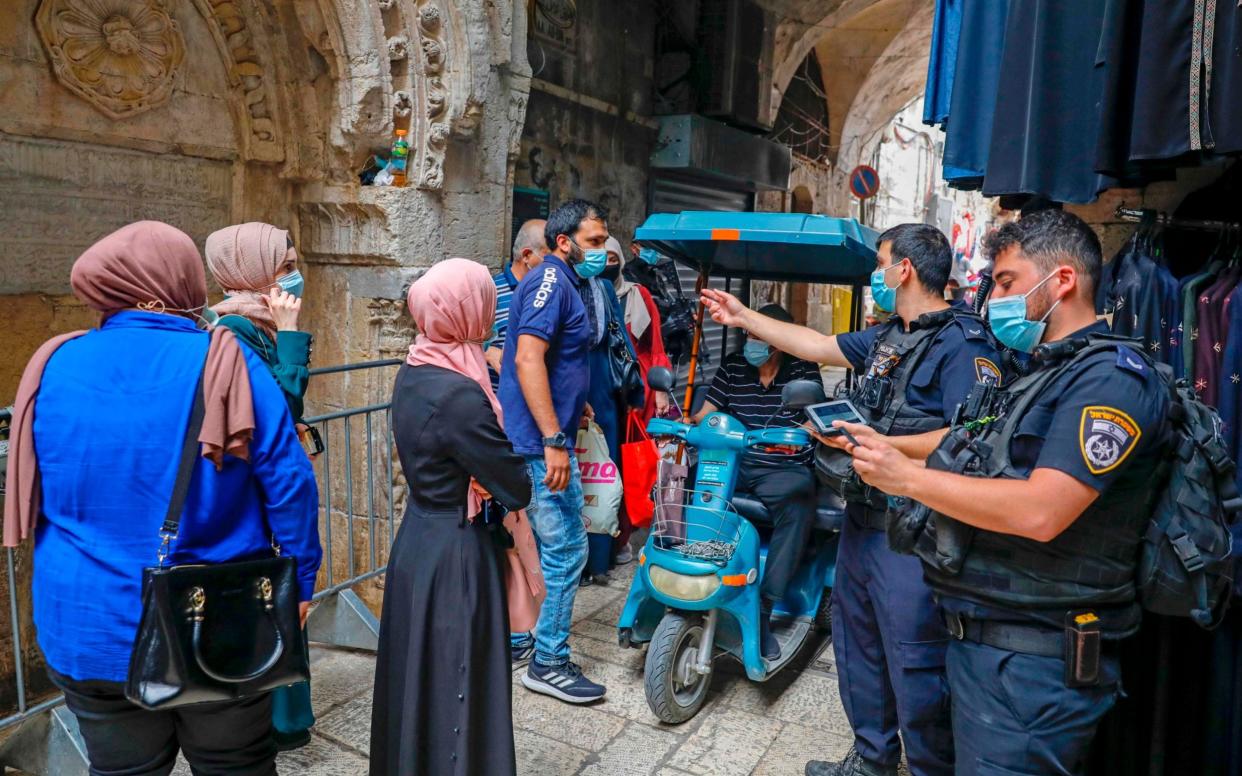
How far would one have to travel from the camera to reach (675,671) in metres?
3.81

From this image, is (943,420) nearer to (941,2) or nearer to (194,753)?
(941,2)

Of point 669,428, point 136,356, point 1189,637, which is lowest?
point 1189,637

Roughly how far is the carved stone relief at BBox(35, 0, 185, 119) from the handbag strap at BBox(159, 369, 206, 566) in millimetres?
3085

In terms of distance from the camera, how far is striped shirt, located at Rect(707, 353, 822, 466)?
4434 mm

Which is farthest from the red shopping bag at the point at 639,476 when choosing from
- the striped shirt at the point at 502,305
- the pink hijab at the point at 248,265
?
the pink hijab at the point at 248,265

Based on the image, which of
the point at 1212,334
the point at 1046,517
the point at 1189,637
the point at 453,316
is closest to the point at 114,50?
the point at 453,316

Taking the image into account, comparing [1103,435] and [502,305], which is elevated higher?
[502,305]

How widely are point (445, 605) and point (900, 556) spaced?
1459mm

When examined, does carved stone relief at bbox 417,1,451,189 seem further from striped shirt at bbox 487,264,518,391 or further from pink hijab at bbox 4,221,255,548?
pink hijab at bbox 4,221,255,548

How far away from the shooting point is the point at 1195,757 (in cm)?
295

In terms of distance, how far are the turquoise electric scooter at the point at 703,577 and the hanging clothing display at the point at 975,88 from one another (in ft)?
3.62

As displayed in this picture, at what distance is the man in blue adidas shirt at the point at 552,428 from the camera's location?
12.6ft

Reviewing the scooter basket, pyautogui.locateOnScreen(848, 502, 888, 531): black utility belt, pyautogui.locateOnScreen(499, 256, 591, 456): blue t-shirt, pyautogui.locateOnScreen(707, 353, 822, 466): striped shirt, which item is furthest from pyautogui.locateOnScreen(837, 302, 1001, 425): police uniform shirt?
pyautogui.locateOnScreen(499, 256, 591, 456): blue t-shirt

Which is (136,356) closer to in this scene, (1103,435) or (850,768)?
(1103,435)
